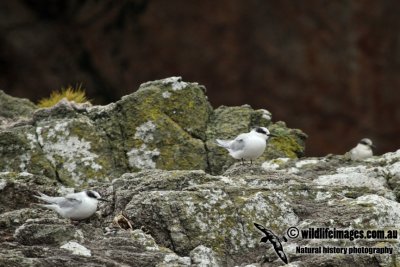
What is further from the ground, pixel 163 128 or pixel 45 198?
pixel 163 128

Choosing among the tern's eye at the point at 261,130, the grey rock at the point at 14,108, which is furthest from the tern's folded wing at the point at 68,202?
the grey rock at the point at 14,108

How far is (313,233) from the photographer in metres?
11.3

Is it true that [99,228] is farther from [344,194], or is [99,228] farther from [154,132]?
[154,132]

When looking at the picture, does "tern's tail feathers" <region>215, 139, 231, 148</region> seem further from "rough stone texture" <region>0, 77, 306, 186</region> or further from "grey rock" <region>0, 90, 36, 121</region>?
"grey rock" <region>0, 90, 36, 121</region>

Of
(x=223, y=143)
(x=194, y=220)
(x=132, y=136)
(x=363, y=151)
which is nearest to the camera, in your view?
(x=194, y=220)

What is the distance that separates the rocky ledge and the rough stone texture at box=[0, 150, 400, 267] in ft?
0.04

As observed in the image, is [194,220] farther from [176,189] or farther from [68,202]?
[68,202]

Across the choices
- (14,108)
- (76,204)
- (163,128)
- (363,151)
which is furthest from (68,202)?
(363,151)

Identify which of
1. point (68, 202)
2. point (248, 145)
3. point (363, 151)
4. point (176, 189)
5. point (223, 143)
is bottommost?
point (68, 202)

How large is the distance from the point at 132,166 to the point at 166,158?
0.49 meters

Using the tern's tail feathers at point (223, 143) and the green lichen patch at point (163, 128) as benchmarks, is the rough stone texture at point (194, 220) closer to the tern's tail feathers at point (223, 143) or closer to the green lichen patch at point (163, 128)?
the tern's tail feathers at point (223, 143)

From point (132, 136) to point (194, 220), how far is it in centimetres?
426

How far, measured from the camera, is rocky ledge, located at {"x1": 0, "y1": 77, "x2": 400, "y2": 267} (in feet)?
36.0

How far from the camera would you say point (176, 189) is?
41.1 feet
